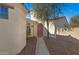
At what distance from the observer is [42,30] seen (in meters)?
9.48

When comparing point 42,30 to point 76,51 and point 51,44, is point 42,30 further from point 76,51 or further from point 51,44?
point 76,51

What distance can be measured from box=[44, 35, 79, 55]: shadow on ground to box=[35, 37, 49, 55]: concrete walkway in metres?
0.15

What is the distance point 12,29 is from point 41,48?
4.07 ft

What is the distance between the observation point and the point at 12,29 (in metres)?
9.44

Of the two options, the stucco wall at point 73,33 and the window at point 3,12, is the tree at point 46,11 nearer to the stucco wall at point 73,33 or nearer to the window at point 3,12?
the stucco wall at point 73,33

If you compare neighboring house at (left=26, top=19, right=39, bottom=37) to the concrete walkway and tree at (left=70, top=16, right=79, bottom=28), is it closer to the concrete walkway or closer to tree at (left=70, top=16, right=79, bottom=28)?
the concrete walkway

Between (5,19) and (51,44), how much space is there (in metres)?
1.87

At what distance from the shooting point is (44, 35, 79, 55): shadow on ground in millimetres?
9500

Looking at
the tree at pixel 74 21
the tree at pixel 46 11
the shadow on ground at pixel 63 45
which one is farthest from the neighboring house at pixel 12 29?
the tree at pixel 74 21

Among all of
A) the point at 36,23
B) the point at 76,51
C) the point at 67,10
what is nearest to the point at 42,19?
the point at 36,23

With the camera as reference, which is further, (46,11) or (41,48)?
(41,48)

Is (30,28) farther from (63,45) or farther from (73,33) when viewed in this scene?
(73,33)

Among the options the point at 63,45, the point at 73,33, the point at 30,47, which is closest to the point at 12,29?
the point at 30,47

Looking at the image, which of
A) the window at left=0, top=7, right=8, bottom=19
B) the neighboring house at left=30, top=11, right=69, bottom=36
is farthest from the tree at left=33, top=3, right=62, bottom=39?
the window at left=0, top=7, right=8, bottom=19
